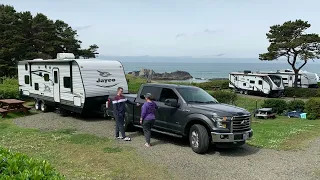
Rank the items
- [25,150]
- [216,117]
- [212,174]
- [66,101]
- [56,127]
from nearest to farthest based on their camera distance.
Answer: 1. [212,174]
2. [216,117]
3. [25,150]
4. [56,127]
5. [66,101]

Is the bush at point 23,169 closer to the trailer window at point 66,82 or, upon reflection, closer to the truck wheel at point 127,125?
the truck wheel at point 127,125

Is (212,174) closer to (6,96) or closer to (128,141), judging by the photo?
(128,141)

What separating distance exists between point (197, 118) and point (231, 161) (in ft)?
4.99

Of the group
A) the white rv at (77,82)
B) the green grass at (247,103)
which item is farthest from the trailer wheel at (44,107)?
the green grass at (247,103)

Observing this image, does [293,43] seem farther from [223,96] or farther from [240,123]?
[240,123]

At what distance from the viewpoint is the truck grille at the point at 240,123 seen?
30.4 feet

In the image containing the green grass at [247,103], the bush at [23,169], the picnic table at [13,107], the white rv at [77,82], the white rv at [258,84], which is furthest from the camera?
the white rv at [258,84]

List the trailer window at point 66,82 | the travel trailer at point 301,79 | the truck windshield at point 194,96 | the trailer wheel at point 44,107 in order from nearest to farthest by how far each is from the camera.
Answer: the truck windshield at point 194,96
the trailer window at point 66,82
the trailer wheel at point 44,107
the travel trailer at point 301,79

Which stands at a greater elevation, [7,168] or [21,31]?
[21,31]

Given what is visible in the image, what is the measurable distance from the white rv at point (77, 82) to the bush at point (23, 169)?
36.0ft

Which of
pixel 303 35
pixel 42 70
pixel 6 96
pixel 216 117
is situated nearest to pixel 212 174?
pixel 216 117

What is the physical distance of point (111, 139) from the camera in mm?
11414

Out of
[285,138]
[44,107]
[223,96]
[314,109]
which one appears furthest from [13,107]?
[314,109]

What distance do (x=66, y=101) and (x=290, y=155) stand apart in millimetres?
10578
